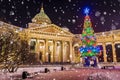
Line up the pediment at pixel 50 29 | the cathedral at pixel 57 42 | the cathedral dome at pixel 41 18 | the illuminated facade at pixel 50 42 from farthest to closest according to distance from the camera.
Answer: the cathedral dome at pixel 41 18 < the cathedral at pixel 57 42 < the pediment at pixel 50 29 < the illuminated facade at pixel 50 42

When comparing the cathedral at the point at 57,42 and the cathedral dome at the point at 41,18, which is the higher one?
the cathedral dome at the point at 41,18

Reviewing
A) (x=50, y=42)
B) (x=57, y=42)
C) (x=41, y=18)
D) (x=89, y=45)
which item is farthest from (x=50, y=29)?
(x=89, y=45)

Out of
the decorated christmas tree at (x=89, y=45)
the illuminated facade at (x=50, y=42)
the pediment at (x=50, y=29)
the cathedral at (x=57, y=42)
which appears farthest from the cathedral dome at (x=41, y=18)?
the decorated christmas tree at (x=89, y=45)

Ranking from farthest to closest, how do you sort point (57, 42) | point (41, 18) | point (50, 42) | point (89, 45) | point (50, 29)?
point (41, 18)
point (57, 42)
point (50, 42)
point (50, 29)
point (89, 45)

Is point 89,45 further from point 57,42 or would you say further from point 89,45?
point 57,42

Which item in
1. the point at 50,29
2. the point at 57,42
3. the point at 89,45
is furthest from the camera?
the point at 57,42

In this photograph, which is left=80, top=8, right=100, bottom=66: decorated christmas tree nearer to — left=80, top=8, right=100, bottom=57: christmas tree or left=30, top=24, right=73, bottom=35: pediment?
left=80, top=8, right=100, bottom=57: christmas tree

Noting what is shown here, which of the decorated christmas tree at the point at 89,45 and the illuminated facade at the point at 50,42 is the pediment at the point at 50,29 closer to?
the illuminated facade at the point at 50,42

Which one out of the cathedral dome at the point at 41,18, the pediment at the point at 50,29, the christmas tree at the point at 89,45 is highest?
the cathedral dome at the point at 41,18

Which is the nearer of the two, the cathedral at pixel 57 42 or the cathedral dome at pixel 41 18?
the cathedral at pixel 57 42

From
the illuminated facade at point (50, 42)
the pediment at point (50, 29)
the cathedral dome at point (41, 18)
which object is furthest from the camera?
the cathedral dome at point (41, 18)

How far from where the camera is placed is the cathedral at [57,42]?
2298 inches

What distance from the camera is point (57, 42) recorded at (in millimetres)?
65125

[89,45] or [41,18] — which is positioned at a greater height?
[41,18]
